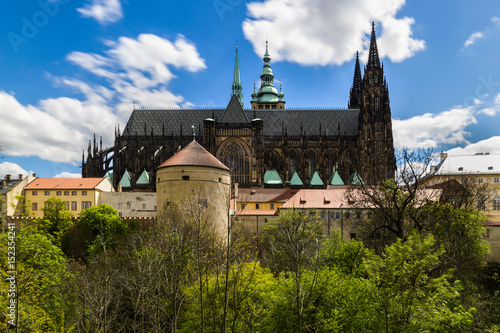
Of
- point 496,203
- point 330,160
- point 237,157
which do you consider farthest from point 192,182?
point 496,203

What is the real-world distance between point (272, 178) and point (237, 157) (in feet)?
23.7

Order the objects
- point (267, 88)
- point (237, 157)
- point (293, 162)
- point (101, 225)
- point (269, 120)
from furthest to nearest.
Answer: point (267, 88) → point (269, 120) → point (293, 162) → point (237, 157) → point (101, 225)

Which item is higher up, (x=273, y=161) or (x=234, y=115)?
(x=234, y=115)

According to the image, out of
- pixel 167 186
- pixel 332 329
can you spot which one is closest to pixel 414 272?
pixel 332 329

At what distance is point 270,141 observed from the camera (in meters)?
84.1

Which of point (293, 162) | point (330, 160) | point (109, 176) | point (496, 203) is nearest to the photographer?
point (496, 203)

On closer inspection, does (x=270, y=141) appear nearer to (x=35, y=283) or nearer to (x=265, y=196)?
(x=265, y=196)

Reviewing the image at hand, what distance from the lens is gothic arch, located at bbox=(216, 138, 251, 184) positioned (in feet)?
244

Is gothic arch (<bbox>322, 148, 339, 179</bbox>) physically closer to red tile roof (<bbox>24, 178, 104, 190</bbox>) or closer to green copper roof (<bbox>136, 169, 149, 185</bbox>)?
green copper roof (<bbox>136, 169, 149, 185</bbox>)

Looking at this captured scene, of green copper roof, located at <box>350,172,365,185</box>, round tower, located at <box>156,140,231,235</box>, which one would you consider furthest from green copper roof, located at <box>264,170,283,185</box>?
round tower, located at <box>156,140,231,235</box>

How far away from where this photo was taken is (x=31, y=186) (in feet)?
202

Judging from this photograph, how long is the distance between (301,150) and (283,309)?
5855cm

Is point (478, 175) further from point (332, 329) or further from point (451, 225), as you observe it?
point (332, 329)

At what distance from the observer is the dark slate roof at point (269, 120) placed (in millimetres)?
87375
